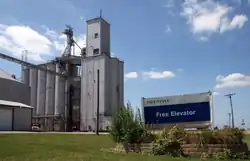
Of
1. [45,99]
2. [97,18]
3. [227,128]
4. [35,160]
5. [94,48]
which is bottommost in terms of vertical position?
[35,160]

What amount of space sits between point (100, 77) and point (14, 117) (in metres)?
21.8

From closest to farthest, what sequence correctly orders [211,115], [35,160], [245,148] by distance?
[35,160] → [245,148] → [211,115]

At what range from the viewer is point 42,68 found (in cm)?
7094

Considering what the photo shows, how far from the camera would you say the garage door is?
4679cm

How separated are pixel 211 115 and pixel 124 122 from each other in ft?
18.1

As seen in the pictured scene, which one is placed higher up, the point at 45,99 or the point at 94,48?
the point at 94,48

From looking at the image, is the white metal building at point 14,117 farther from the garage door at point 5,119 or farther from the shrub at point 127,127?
the shrub at point 127,127

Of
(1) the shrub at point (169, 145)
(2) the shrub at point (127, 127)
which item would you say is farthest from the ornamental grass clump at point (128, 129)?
(1) the shrub at point (169, 145)

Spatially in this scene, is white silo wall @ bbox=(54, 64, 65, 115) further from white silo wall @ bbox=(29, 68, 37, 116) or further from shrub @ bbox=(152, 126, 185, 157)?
shrub @ bbox=(152, 126, 185, 157)

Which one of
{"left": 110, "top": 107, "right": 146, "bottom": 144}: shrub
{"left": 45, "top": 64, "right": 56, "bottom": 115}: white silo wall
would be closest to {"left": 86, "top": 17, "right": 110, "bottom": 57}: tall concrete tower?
{"left": 45, "top": 64, "right": 56, "bottom": 115}: white silo wall

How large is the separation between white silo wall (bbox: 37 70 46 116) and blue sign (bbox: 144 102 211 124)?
60.0m

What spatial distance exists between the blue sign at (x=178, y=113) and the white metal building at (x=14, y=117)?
1295 inches

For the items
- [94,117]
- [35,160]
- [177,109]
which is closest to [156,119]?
[177,109]

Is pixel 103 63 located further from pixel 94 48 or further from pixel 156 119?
pixel 156 119
